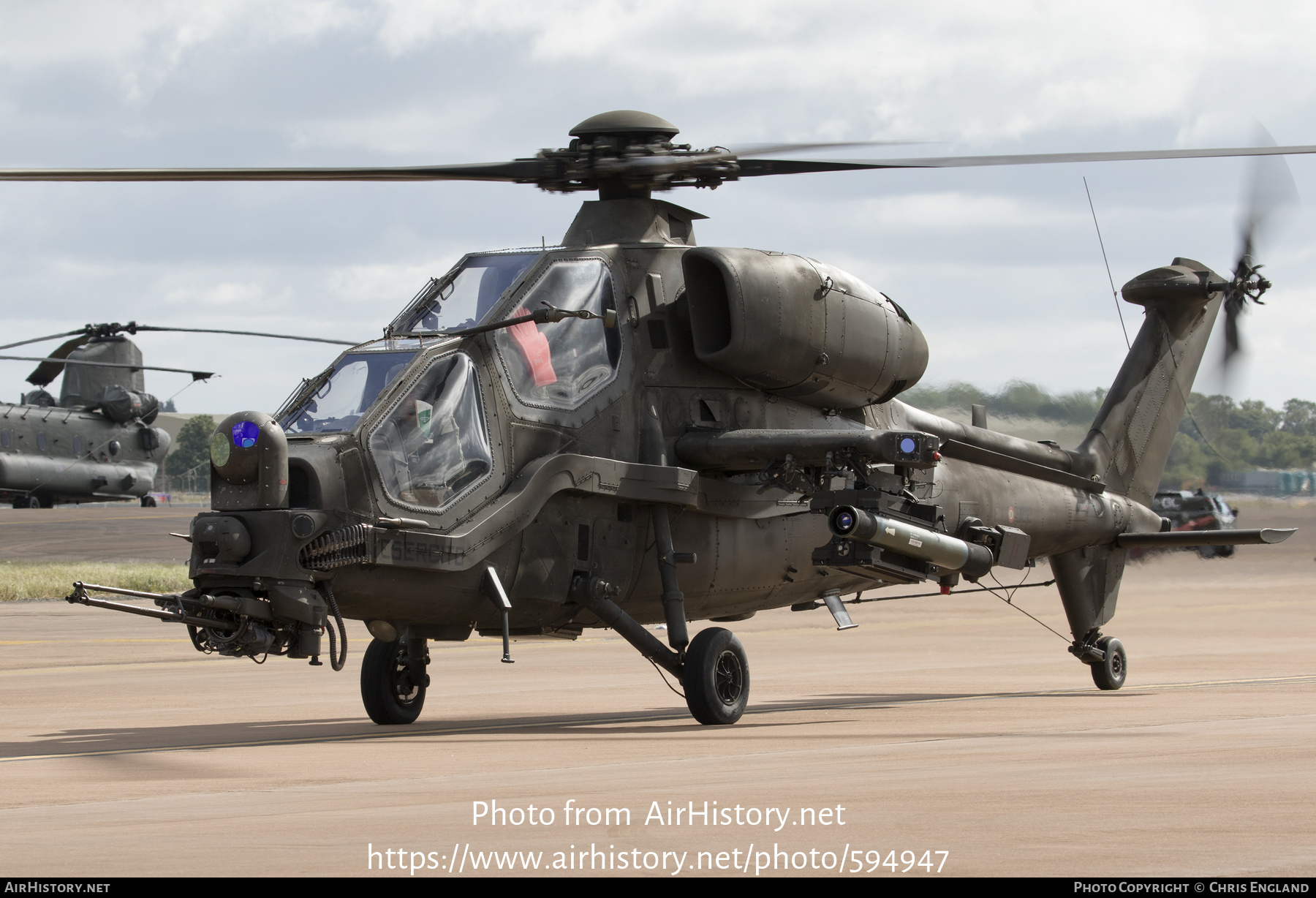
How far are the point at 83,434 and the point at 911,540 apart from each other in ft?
152

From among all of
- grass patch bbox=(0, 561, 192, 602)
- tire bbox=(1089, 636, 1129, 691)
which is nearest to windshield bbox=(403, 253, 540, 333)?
tire bbox=(1089, 636, 1129, 691)

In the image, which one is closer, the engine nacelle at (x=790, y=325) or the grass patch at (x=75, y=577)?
the engine nacelle at (x=790, y=325)

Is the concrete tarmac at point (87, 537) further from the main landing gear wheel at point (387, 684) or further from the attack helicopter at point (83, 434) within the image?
the main landing gear wheel at point (387, 684)

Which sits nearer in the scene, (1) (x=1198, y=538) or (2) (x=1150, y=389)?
(1) (x=1198, y=538)

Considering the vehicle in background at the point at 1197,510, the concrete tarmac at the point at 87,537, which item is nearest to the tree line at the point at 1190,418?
the vehicle in background at the point at 1197,510

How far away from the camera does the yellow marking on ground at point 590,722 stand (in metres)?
11.4

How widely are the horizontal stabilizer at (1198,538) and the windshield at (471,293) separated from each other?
8978mm

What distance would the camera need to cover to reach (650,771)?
9.56 m

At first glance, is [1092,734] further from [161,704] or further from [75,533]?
[75,533]

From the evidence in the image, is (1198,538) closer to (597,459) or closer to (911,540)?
(911,540)

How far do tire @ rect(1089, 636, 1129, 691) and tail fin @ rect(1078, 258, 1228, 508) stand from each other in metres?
2.22

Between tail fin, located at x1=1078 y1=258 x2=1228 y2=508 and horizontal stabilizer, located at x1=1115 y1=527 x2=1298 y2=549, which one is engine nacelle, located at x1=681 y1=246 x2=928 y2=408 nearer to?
horizontal stabilizer, located at x1=1115 y1=527 x2=1298 y2=549

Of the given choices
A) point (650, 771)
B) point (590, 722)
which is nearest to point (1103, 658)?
point (590, 722)

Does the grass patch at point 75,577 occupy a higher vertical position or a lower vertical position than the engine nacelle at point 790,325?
lower
